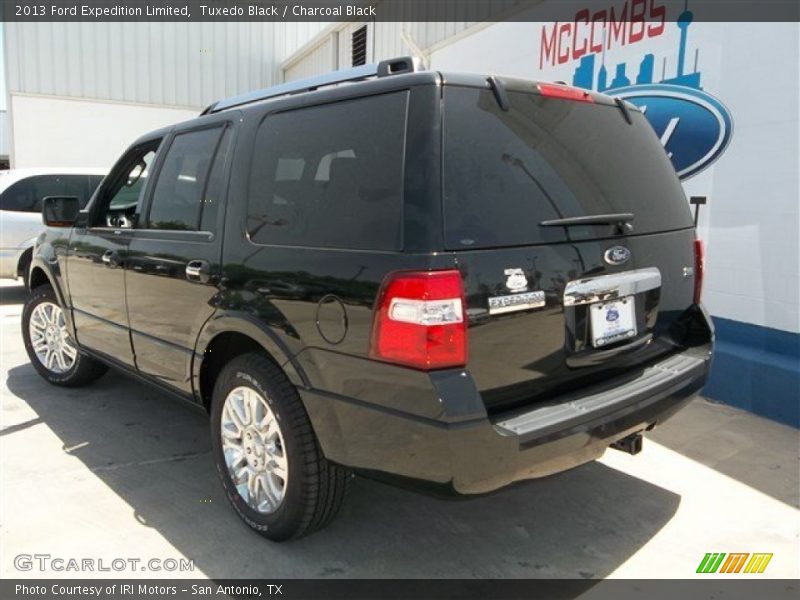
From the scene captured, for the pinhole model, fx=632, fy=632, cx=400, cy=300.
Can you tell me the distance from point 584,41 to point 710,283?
100 inches

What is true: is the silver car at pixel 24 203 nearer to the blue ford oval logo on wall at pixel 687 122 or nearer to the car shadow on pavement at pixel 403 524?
the car shadow on pavement at pixel 403 524

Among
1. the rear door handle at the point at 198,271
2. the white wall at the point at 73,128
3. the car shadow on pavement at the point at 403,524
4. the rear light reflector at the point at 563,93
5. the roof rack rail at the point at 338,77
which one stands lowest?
the car shadow on pavement at the point at 403,524

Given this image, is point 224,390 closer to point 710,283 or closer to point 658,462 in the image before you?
point 658,462

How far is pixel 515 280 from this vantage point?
2.19 metres

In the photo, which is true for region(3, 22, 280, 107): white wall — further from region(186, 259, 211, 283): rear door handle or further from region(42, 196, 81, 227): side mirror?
region(186, 259, 211, 283): rear door handle

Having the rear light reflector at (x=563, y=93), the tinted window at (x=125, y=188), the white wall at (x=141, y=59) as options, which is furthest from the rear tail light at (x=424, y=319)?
the white wall at (x=141, y=59)

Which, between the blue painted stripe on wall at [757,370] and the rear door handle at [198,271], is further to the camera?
the blue painted stripe on wall at [757,370]

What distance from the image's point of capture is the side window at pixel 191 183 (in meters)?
3.02

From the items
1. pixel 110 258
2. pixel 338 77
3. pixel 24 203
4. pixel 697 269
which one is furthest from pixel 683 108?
pixel 24 203

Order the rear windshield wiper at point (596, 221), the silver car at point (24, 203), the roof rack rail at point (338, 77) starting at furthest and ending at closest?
the silver car at point (24, 203) → the roof rack rail at point (338, 77) → the rear windshield wiper at point (596, 221)

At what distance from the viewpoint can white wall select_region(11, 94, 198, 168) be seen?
46.4 ft

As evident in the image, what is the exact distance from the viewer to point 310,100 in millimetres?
2617

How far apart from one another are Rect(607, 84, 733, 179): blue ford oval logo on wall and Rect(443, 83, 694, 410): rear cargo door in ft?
6.99

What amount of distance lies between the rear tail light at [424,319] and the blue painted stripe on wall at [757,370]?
3112 mm
